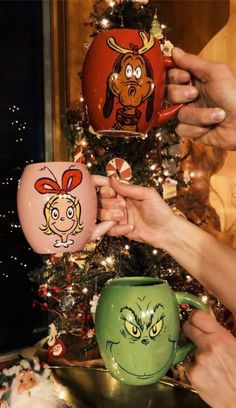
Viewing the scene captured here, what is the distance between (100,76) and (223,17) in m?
2.26

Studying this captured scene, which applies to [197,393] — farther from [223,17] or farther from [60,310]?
[223,17]

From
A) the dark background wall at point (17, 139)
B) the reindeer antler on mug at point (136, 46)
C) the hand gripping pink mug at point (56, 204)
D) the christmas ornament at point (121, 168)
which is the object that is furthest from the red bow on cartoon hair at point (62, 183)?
the dark background wall at point (17, 139)

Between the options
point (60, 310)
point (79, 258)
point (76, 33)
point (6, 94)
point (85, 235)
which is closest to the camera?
point (85, 235)

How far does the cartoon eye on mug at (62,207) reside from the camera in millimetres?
824

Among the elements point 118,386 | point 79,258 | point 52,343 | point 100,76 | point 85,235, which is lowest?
point 52,343

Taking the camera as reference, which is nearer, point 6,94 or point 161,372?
point 161,372

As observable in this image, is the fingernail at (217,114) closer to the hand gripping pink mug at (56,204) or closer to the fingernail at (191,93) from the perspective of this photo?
the fingernail at (191,93)

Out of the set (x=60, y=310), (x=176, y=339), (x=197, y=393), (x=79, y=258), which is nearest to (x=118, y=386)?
(x=197, y=393)

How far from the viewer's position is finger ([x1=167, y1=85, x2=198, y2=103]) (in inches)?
35.3

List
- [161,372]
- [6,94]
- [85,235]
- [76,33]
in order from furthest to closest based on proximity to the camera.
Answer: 1. [76,33]
2. [6,94]
3. [85,235]
4. [161,372]

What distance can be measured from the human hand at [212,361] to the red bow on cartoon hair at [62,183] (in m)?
0.30

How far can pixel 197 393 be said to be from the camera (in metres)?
0.89

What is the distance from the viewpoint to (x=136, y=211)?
1.09 metres

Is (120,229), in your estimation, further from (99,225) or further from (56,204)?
(56,204)
